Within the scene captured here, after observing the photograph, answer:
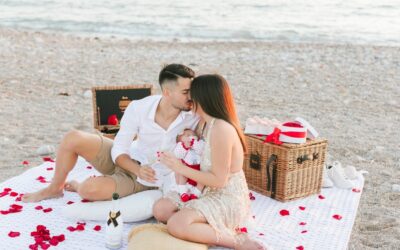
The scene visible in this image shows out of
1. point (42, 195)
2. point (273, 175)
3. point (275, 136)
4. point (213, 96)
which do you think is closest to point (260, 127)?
point (275, 136)

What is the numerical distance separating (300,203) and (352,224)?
50 centimetres

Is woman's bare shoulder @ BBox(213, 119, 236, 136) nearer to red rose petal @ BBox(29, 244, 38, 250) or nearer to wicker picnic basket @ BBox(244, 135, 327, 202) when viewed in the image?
wicker picnic basket @ BBox(244, 135, 327, 202)

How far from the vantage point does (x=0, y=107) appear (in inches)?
292

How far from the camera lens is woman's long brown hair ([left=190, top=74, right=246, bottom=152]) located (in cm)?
320

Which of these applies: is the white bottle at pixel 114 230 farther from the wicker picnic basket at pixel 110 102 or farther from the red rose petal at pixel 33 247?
the wicker picnic basket at pixel 110 102

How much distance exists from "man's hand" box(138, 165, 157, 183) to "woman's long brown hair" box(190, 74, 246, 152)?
0.62 m

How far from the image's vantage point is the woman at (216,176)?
3.18 m

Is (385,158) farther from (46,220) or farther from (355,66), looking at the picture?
(355,66)

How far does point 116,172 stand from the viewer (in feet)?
12.8

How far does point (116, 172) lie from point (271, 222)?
1.25 m

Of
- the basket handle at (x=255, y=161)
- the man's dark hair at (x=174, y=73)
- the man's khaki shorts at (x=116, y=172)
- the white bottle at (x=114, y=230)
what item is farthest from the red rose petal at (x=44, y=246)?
the basket handle at (x=255, y=161)

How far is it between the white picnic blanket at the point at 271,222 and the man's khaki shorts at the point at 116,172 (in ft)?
0.93

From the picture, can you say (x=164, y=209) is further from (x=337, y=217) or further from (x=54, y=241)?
(x=337, y=217)

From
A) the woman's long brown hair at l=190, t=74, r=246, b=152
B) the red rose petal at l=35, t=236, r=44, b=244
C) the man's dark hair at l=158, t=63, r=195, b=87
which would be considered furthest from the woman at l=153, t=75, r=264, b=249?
the red rose petal at l=35, t=236, r=44, b=244
